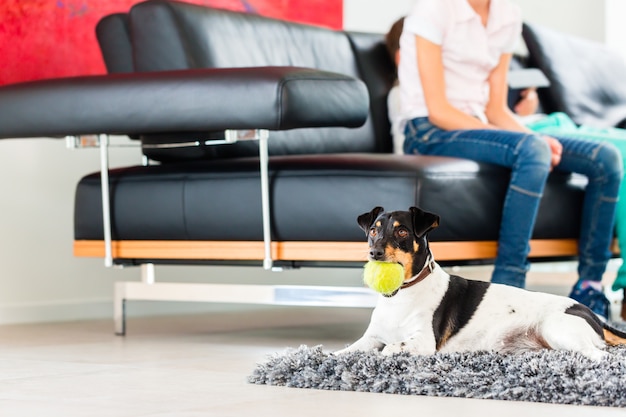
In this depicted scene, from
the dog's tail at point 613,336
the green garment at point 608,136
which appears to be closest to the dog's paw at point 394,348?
the dog's tail at point 613,336

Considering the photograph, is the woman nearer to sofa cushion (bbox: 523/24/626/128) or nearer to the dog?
the dog

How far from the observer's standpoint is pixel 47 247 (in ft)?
12.7

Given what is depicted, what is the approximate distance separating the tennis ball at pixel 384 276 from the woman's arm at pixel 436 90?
0.98 m

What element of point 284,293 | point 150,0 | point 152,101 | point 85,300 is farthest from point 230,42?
point 85,300

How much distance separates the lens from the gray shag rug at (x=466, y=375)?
1.93 metres

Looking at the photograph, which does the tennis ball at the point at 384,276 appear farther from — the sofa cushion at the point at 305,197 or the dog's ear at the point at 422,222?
the sofa cushion at the point at 305,197

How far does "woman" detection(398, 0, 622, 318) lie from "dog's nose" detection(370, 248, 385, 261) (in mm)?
765

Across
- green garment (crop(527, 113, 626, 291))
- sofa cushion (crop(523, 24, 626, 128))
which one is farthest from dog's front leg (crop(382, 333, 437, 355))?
sofa cushion (crop(523, 24, 626, 128))

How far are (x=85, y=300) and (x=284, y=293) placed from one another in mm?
1219

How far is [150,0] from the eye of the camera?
3291mm

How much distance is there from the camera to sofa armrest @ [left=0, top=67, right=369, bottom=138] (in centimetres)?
268

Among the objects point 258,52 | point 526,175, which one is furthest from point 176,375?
point 258,52

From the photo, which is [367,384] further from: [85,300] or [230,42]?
[85,300]

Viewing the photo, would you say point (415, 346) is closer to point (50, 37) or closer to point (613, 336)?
point (613, 336)
